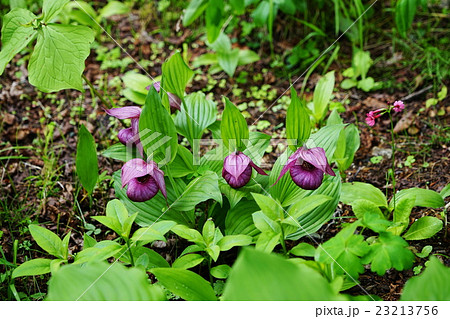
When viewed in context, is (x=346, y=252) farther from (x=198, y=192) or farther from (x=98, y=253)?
(x=98, y=253)

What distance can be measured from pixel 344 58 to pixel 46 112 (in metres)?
1.91

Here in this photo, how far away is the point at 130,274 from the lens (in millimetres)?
1182

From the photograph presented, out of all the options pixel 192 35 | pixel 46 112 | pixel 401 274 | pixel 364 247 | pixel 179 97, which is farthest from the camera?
pixel 192 35

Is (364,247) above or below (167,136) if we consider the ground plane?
below

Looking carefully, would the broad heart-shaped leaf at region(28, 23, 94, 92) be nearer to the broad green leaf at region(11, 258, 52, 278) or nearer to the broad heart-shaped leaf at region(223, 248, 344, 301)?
the broad green leaf at region(11, 258, 52, 278)

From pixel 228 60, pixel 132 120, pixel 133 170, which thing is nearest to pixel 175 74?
pixel 132 120

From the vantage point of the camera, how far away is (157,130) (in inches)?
64.6

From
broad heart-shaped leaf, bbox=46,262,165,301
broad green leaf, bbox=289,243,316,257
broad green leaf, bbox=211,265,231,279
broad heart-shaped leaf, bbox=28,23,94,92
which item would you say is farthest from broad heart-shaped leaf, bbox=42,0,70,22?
broad green leaf, bbox=289,243,316,257

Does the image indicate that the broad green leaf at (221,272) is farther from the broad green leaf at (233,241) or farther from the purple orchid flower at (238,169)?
the purple orchid flower at (238,169)

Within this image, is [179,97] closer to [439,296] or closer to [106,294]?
[106,294]

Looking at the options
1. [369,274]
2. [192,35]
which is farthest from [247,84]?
[369,274]

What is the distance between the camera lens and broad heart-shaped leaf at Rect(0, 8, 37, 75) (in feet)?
5.65

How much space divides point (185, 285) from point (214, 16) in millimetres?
1477

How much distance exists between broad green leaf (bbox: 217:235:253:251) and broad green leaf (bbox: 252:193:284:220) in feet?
0.37
